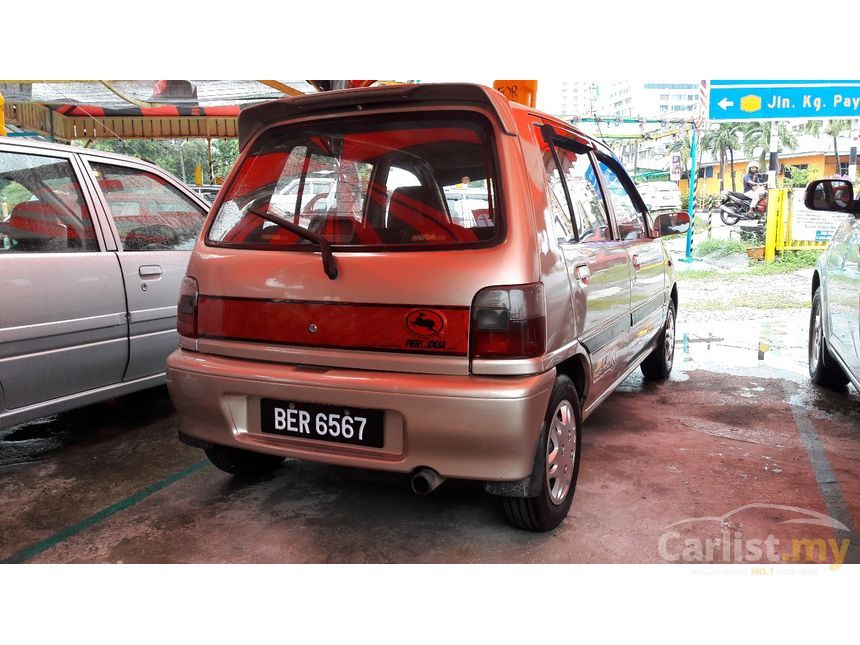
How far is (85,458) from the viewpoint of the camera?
3.60 metres

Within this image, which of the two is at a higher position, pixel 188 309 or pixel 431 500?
pixel 188 309

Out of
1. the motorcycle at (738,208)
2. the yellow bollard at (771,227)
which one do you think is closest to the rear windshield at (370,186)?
the yellow bollard at (771,227)

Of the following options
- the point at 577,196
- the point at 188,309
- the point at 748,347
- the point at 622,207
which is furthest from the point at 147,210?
the point at 748,347

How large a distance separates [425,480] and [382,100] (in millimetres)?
1395

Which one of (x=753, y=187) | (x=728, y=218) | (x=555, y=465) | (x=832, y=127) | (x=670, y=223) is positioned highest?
(x=832, y=127)

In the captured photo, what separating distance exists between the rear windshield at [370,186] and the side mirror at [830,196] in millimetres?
2326

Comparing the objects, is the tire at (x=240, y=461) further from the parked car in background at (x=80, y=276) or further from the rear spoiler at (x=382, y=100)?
the rear spoiler at (x=382, y=100)

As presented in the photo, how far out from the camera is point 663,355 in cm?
505

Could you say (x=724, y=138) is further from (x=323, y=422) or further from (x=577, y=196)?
(x=323, y=422)

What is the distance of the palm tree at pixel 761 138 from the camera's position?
2505cm

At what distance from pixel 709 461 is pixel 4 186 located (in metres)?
3.84

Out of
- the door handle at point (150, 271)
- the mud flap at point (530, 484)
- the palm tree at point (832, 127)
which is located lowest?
the mud flap at point (530, 484)
